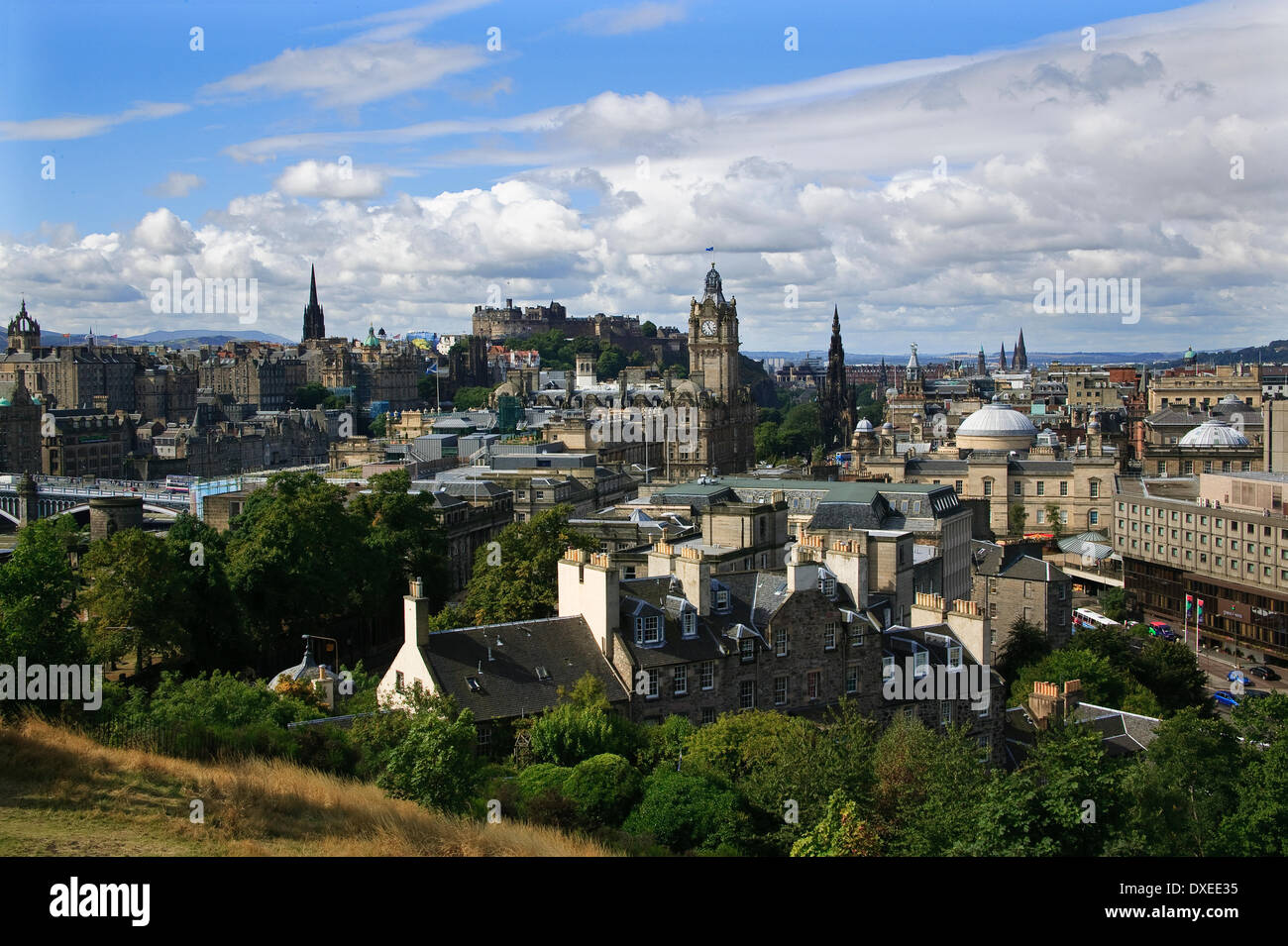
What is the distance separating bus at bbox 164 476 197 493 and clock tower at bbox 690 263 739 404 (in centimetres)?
4604

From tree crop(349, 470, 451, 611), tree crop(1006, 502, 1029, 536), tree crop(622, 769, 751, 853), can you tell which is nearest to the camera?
tree crop(622, 769, 751, 853)

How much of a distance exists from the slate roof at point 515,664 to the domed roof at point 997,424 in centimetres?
6774

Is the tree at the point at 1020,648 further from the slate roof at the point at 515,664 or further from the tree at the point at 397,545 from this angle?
the tree at the point at 397,545

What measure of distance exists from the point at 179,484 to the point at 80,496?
52.7 feet

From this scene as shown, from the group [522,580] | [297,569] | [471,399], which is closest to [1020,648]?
[522,580]

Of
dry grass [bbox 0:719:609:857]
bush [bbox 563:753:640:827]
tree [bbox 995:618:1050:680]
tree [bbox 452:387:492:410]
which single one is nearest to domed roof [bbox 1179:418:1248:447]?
tree [bbox 995:618:1050:680]

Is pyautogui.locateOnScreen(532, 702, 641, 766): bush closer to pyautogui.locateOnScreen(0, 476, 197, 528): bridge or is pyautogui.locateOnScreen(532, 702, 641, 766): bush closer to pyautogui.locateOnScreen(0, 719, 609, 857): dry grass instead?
pyautogui.locateOnScreen(0, 719, 609, 857): dry grass

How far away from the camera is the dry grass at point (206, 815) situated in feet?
46.0

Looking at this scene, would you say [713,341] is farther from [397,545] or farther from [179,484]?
[397,545]

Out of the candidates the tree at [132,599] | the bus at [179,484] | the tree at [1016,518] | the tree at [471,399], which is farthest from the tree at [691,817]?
the tree at [471,399]

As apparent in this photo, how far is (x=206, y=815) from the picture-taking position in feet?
49.5

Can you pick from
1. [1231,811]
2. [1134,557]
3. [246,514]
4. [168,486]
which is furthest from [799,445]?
[1231,811]

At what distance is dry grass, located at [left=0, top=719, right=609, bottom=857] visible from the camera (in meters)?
14.0
